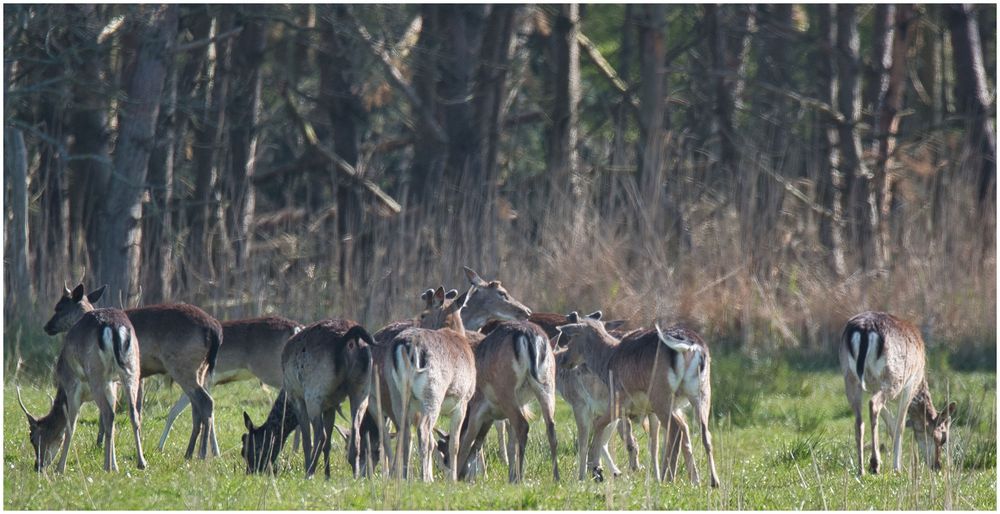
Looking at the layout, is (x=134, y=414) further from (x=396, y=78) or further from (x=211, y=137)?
(x=211, y=137)

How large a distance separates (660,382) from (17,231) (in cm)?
866

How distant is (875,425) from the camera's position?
33.9 feet

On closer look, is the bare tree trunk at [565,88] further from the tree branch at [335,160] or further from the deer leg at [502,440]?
the deer leg at [502,440]

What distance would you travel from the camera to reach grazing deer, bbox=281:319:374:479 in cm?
927

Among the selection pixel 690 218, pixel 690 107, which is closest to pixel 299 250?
pixel 690 218

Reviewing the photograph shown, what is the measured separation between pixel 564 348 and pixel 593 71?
807 inches

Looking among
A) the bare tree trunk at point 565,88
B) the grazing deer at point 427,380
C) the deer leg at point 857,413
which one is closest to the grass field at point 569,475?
the deer leg at point 857,413

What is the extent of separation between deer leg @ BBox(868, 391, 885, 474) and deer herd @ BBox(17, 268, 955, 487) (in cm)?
1

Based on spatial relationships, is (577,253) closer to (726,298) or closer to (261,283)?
(726,298)

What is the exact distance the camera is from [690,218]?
1820 cm

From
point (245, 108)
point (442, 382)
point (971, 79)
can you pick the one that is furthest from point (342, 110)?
point (442, 382)

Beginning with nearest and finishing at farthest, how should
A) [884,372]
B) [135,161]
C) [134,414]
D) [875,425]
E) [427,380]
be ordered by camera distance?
[427,380], [134,414], [875,425], [884,372], [135,161]

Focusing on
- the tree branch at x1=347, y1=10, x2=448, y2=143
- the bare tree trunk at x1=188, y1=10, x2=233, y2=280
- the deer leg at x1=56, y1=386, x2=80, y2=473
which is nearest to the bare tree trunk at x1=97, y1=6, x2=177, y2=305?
the bare tree trunk at x1=188, y1=10, x2=233, y2=280

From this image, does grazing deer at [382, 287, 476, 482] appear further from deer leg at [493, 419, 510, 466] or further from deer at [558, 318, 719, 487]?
deer leg at [493, 419, 510, 466]
